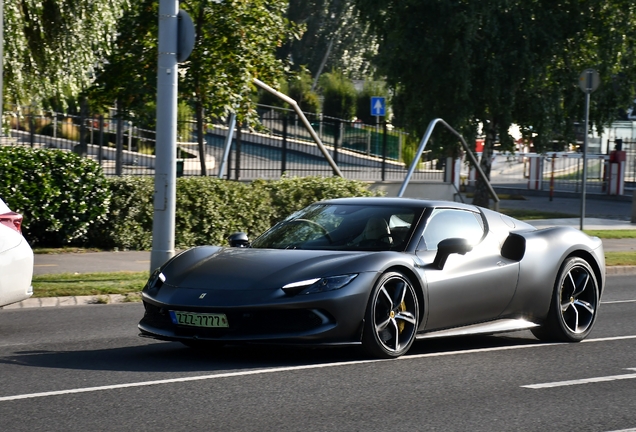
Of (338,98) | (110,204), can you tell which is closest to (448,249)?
(110,204)

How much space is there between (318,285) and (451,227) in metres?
1.81

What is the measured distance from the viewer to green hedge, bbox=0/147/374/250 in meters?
16.6

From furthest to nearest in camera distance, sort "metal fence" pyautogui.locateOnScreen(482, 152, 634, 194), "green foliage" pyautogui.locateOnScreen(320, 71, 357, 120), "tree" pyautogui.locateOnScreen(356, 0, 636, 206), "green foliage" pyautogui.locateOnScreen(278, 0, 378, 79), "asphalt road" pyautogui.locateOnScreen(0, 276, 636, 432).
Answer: "green foliage" pyautogui.locateOnScreen(278, 0, 378, 79) < "green foliage" pyautogui.locateOnScreen(320, 71, 357, 120) < "metal fence" pyautogui.locateOnScreen(482, 152, 634, 194) < "tree" pyautogui.locateOnScreen(356, 0, 636, 206) < "asphalt road" pyautogui.locateOnScreen(0, 276, 636, 432)

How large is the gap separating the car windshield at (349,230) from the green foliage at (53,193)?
8.09 metres

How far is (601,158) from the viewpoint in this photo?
42.9m

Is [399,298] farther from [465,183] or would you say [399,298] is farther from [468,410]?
[465,183]

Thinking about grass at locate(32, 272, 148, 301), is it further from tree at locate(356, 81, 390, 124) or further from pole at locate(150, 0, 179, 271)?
tree at locate(356, 81, 390, 124)

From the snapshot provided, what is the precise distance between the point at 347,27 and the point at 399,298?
211 feet

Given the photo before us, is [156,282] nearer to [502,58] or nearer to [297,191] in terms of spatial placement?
[297,191]

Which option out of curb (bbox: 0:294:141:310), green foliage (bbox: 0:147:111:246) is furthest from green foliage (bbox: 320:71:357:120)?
curb (bbox: 0:294:141:310)

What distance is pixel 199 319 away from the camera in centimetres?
782

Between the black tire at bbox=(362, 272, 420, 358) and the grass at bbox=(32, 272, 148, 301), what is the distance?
5200 mm

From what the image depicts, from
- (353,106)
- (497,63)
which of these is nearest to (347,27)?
(353,106)

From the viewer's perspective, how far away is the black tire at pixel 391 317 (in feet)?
26.5
